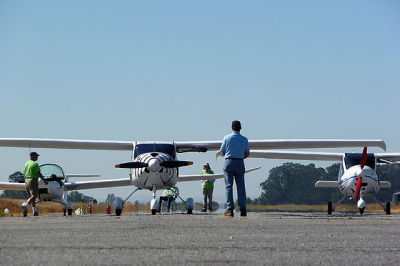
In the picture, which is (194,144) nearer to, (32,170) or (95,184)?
(95,184)

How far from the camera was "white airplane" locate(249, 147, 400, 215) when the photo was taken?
16984mm

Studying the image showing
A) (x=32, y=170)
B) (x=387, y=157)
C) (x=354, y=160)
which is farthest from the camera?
(x=387, y=157)

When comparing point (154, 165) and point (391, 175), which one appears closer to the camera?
point (154, 165)

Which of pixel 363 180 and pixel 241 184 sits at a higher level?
pixel 363 180

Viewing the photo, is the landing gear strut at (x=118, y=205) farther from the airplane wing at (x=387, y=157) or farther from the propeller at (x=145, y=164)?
the airplane wing at (x=387, y=157)

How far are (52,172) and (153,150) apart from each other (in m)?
4.95

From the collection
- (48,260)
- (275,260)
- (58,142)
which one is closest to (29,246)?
(48,260)

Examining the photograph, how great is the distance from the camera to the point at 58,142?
19.7 m

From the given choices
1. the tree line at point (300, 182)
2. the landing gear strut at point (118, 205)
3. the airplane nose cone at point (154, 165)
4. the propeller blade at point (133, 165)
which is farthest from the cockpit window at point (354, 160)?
the tree line at point (300, 182)

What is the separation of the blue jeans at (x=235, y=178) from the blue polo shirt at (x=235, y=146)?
0.37ft

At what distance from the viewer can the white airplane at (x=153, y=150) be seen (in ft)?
50.5

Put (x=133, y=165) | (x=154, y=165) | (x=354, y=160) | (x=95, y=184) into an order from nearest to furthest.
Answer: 1. (x=154, y=165)
2. (x=133, y=165)
3. (x=354, y=160)
4. (x=95, y=184)

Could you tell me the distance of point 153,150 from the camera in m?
16.7

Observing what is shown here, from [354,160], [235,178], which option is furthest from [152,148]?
[354,160]
